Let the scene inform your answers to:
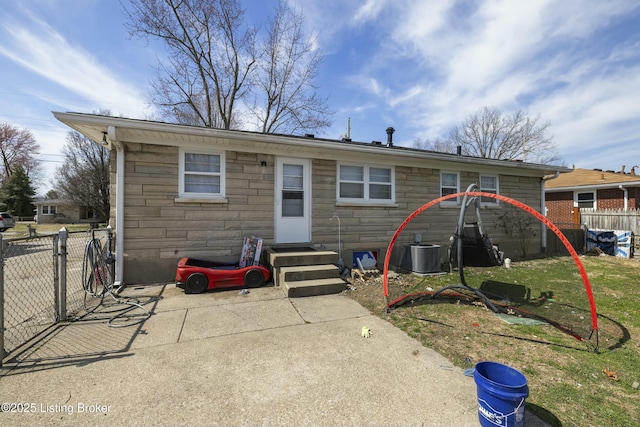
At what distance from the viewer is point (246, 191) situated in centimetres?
645

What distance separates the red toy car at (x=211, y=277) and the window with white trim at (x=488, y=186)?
310 inches

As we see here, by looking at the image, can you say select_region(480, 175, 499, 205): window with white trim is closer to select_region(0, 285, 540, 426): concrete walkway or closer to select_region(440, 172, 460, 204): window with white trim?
select_region(440, 172, 460, 204): window with white trim

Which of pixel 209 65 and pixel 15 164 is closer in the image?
pixel 209 65

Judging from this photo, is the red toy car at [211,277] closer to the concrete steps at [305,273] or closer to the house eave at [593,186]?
the concrete steps at [305,273]

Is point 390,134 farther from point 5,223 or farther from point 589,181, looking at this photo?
point 5,223

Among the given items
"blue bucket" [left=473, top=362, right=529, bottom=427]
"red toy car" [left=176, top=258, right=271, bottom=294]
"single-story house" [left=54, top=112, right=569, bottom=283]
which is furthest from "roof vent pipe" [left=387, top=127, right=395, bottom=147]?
"blue bucket" [left=473, top=362, right=529, bottom=427]

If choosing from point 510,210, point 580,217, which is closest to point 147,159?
point 510,210

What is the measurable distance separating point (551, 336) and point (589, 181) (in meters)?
19.2

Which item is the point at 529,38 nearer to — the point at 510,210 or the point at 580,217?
the point at 510,210

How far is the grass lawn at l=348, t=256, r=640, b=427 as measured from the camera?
7.32ft

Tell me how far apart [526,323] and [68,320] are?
21.4 ft

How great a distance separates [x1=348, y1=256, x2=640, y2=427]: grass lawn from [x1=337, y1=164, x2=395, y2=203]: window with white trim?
240 cm

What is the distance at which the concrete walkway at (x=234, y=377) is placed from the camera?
2059mm

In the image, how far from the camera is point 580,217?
13.3 meters
